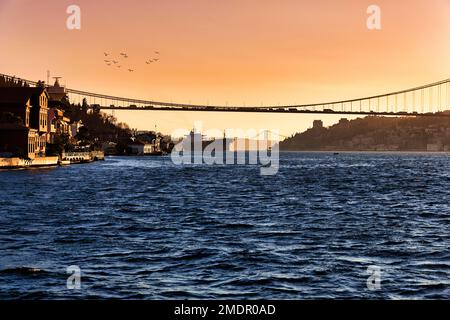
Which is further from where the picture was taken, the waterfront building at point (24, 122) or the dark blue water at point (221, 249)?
the waterfront building at point (24, 122)

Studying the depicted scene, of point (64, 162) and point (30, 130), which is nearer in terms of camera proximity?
point (30, 130)

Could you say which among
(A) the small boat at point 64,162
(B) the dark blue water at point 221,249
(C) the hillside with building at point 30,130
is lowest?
(B) the dark blue water at point 221,249

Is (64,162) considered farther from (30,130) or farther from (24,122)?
(30,130)

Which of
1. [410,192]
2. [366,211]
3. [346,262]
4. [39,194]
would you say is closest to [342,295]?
[346,262]

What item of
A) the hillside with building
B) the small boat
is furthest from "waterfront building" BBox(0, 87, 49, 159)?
the small boat

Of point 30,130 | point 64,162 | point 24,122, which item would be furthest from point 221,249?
point 64,162

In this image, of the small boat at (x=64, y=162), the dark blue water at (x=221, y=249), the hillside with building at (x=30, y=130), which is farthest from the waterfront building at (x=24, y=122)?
the dark blue water at (x=221, y=249)

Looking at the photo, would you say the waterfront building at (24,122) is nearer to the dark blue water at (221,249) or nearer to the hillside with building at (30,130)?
the hillside with building at (30,130)

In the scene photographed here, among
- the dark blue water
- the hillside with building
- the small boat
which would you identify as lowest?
the dark blue water

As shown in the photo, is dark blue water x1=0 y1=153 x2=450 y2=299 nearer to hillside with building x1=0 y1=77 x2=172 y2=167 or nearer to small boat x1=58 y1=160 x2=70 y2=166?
hillside with building x1=0 y1=77 x2=172 y2=167

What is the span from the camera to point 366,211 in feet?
110
